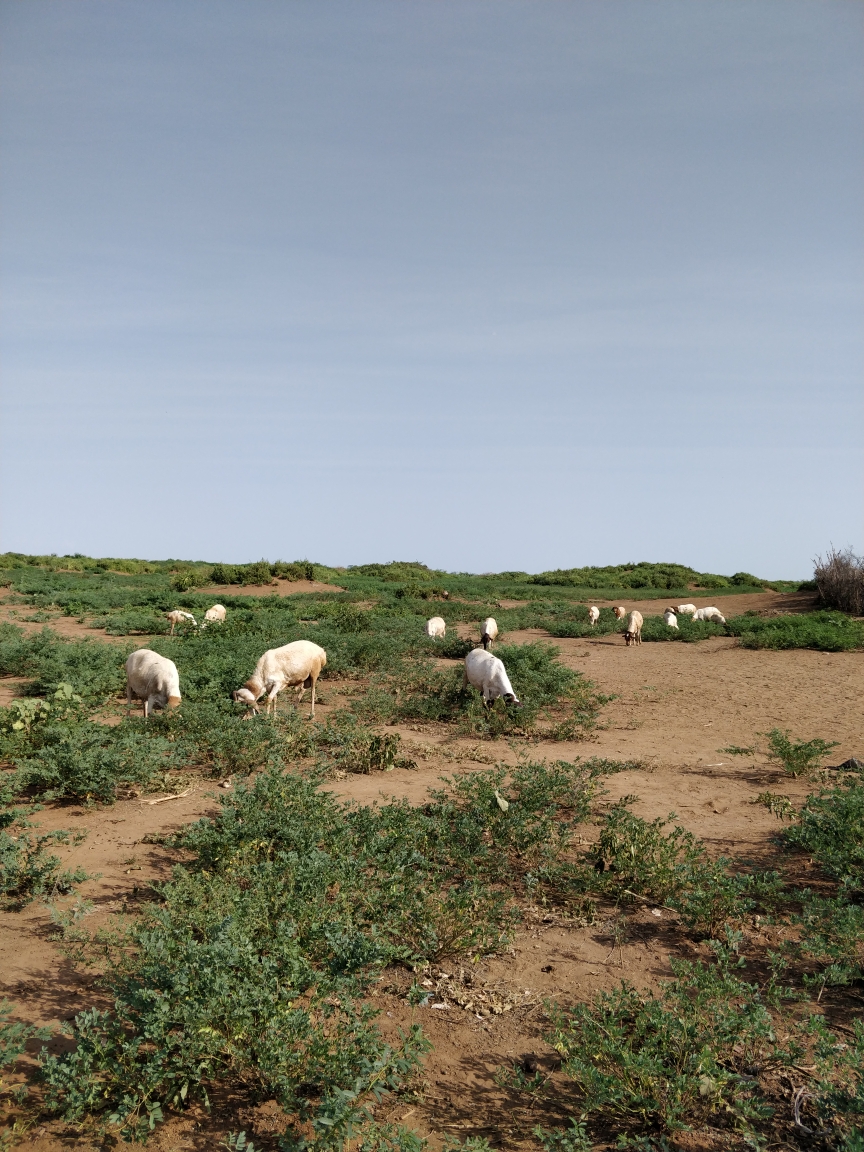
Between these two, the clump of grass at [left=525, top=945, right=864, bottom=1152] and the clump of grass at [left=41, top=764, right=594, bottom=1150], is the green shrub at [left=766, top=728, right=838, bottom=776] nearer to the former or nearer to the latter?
the clump of grass at [left=41, top=764, right=594, bottom=1150]

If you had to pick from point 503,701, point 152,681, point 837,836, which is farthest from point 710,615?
point 837,836

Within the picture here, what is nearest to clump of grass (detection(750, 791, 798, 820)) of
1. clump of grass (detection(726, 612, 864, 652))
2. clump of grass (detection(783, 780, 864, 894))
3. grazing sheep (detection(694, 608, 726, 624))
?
clump of grass (detection(783, 780, 864, 894))

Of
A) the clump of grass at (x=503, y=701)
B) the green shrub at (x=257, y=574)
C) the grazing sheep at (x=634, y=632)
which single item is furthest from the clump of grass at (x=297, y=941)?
the green shrub at (x=257, y=574)

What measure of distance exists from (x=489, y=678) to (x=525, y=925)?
20.0 feet

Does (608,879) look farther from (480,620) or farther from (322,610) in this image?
(480,620)

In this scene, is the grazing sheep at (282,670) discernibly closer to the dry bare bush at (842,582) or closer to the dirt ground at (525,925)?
the dirt ground at (525,925)

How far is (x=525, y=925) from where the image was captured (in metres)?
5.60

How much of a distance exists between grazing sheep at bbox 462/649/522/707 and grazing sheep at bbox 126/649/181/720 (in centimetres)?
454

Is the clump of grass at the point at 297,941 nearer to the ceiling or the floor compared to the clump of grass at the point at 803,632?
nearer to the floor

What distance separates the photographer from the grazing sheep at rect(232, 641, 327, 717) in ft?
36.5

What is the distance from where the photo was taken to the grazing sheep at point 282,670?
1114 cm

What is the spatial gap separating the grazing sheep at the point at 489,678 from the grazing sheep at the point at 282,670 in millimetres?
2498

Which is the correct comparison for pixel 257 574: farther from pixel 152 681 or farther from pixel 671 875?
pixel 671 875

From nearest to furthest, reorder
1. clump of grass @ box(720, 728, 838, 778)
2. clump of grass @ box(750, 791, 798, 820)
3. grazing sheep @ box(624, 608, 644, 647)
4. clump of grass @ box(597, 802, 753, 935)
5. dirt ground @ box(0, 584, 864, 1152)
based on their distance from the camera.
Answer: dirt ground @ box(0, 584, 864, 1152), clump of grass @ box(597, 802, 753, 935), clump of grass @ box(750, 791, 798, 820), clump of grass @ box(720, 728, 838, 778), grazing sheep @ box(624, 608, 644, 647)
